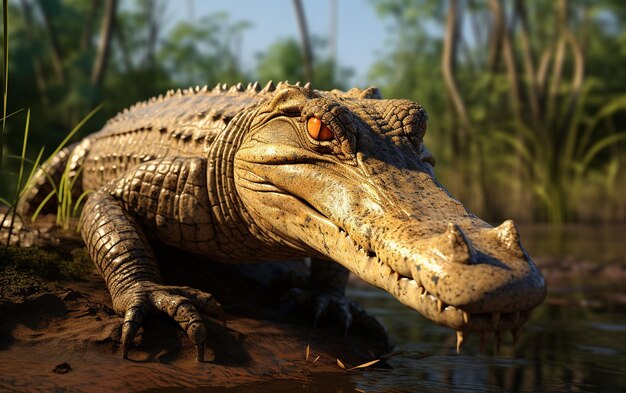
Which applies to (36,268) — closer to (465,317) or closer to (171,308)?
(171,308)

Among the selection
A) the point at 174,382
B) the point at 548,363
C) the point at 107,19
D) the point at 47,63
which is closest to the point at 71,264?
the point at 174,382

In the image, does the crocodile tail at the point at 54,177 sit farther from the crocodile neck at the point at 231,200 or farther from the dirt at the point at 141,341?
the crocodile neck at the point at 231,200

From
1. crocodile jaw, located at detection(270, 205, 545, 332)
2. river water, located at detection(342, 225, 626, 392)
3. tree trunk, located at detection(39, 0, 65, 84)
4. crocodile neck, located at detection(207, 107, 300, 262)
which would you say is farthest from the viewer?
tree trunk, located at detection(39, 0, 65, 84)

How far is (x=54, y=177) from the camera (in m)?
4.99

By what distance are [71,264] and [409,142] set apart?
Answer: 186cm

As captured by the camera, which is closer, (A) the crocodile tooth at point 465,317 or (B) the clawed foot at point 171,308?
(A) the crocodile tooth at point 465,317

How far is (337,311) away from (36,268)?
1.55 meters

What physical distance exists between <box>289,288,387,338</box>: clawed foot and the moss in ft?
3.78

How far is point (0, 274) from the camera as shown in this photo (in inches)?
121

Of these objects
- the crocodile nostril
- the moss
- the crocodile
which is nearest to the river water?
the crocodile

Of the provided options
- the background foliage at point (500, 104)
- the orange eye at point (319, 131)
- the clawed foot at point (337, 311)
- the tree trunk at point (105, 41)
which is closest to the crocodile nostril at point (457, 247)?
the orange eye at point (319, 131)

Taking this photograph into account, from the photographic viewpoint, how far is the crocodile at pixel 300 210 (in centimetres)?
207

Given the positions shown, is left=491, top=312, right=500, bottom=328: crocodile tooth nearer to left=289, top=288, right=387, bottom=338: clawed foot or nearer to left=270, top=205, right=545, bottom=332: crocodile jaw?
Answer: left=270, top=205, right=545, bottom=332: crocodile jaw

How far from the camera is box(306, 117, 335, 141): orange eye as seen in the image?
3.01 metres
